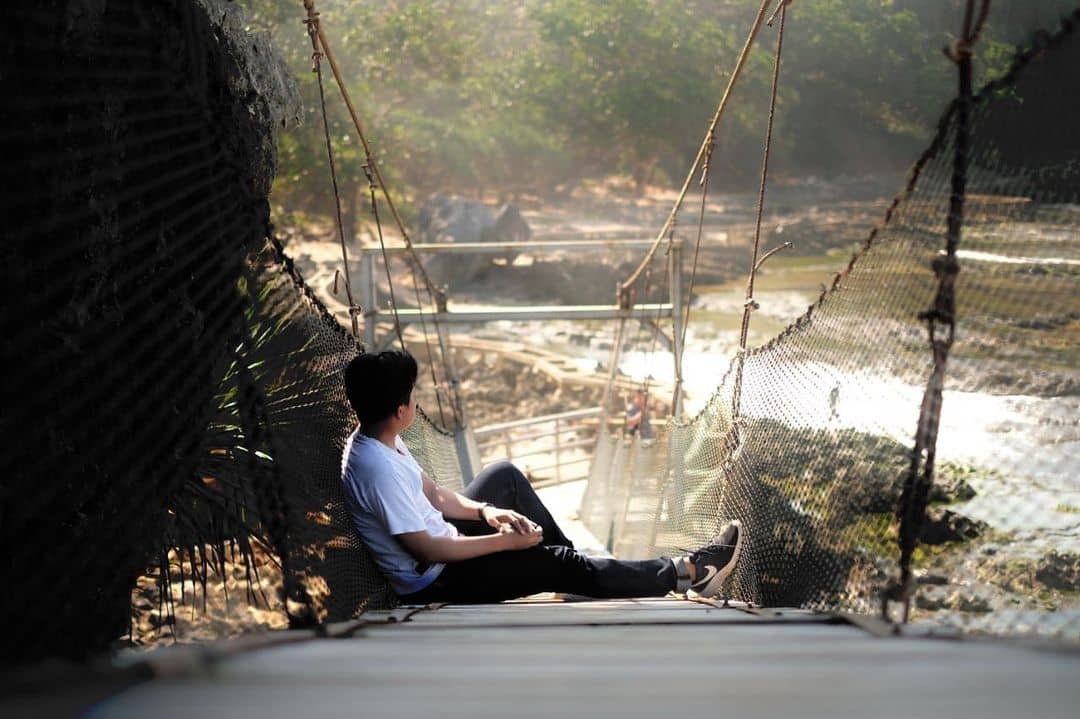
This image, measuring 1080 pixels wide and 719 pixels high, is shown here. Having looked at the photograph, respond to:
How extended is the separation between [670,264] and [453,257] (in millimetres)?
9950

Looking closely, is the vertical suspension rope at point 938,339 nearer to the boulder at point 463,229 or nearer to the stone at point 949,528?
the stone at point 949,528

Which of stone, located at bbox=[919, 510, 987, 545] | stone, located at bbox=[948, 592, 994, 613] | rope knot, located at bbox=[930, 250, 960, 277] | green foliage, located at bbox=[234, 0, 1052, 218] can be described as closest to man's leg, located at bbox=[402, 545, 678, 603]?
rope knot, located at bbox=[930, 250, 960, 277]

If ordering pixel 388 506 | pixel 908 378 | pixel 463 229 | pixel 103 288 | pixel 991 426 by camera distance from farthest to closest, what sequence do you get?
pixel 463 229
pixel 991 426
pixel 388 506
pixel 908 378
pixel 103 288

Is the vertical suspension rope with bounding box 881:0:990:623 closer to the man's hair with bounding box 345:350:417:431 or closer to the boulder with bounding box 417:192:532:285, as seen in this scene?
the man's hair with bounding box 345:350:417:431

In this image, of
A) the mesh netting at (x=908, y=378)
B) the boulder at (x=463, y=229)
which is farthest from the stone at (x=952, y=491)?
the boulder at (x=463, y=229)

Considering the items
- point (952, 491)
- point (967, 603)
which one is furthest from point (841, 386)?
point (967, 603)

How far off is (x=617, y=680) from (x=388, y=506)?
1038 millimetres

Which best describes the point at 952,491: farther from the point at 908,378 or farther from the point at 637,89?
the point at 637,89

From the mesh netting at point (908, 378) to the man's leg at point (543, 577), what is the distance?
19 cm

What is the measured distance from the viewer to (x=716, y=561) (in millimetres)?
2111

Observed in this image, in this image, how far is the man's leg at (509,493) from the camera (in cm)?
231

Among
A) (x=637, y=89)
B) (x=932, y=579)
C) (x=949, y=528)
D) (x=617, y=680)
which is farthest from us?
(x=637, y=89)

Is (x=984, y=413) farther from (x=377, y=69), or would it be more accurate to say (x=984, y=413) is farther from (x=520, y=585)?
Result: (x=377, y=69)

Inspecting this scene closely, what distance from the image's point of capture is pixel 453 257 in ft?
49.8
